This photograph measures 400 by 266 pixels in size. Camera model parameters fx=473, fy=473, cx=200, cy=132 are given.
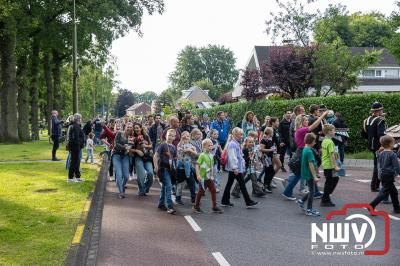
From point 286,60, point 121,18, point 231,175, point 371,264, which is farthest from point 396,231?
point 121,18

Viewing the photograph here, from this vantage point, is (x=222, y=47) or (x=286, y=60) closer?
(x=286, y=60)

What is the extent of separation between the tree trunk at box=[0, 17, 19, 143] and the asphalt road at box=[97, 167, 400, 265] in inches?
864

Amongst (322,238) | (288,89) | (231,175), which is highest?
(288,89)

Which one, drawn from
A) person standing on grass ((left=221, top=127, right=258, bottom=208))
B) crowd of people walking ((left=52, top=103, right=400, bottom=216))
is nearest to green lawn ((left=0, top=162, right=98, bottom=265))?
crowd of people walking ((left=52, top=103, right=400, bottom=216))

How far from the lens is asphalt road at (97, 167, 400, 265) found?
6418 mm

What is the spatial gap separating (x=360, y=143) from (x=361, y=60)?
34.6 feet

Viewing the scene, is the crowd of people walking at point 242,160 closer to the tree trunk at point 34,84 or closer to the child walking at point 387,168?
the child walking at point 387,168

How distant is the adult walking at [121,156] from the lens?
11.7 metres

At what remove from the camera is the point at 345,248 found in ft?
22.5

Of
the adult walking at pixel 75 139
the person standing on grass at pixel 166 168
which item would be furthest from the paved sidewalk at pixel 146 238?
the adult walking at pixel 75 139

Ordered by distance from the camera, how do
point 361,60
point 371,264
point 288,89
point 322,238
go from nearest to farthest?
point 371,264 < point 322,238 < point 361,60 < point 288,89

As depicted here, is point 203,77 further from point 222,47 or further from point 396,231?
point 396,231

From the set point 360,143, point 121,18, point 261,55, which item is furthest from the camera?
point 261,55

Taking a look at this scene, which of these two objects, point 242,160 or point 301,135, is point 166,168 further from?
point 301,135
